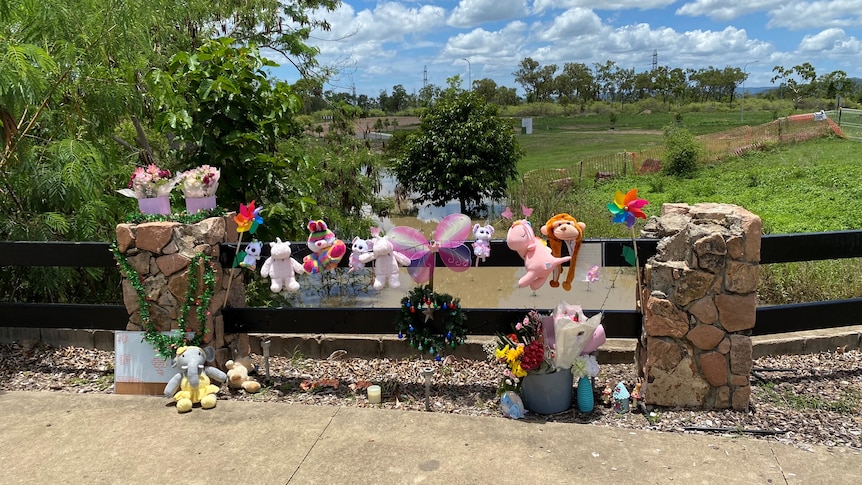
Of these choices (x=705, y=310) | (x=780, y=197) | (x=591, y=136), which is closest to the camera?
(x=705, y=310)

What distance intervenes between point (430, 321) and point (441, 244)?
53 centimetres

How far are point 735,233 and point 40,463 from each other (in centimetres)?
403

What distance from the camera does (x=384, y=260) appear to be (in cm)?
402

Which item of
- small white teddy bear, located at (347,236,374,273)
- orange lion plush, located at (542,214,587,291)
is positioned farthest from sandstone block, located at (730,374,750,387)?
small white teddy bear, located at (347,236,374,273)

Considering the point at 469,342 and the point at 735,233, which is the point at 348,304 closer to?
the point at 469,342

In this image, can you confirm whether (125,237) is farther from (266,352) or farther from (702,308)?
(702,308)

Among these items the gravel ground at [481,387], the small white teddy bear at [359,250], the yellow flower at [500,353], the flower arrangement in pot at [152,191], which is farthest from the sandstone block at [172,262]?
the yellow flower at [500,353]

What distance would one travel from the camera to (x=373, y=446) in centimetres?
353

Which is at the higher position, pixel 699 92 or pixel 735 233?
pixel 699 92

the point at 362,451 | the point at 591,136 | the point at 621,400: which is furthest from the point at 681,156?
the point at 591,136

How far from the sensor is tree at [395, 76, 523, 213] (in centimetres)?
1502

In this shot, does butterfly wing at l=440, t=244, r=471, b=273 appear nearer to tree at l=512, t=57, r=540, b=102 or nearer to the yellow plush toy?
the yellow plush toy

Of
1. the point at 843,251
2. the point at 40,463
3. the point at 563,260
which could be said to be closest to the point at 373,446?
the point at 563,260

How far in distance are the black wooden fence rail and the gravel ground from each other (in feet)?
1.31
